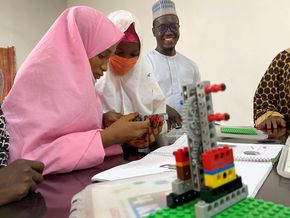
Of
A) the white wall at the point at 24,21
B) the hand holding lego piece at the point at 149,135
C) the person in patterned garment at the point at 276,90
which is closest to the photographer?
the hand holding lego piece at the point at 149,135

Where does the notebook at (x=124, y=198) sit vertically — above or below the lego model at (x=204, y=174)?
below

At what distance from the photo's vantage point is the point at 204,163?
41cm

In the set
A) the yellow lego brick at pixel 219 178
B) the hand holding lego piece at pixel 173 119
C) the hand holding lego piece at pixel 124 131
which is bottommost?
the hand holding lego piece at pixel 173 119

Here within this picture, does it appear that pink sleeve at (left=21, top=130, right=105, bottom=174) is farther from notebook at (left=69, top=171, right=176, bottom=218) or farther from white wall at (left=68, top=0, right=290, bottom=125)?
white wall at (left=68, top=0, right=290, bottom=125)

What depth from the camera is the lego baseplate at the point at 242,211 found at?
0.41 meters

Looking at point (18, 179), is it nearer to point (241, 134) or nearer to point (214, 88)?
point (214, 88)

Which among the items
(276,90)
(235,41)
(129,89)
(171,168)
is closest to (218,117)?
(171,168)

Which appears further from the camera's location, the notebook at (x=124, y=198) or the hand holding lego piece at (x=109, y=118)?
the hand holding lego piece at (x=109, y=118)

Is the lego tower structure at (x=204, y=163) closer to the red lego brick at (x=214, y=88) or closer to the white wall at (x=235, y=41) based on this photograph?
the red lego brick at (x=214, y=88)

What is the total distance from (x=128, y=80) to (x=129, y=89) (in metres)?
0.04

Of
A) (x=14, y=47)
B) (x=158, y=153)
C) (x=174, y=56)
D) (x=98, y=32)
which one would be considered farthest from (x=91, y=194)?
(x=14, y=47)

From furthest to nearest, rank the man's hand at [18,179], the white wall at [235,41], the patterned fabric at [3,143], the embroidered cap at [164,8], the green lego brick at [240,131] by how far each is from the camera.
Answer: the white wall at [235,41] → the embroidered cap at [164,8] → the green lego brick at [240,131] → the patterned fabric at [3,143] → the man's hand at [18,179]

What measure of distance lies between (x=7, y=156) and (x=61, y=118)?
16 cm

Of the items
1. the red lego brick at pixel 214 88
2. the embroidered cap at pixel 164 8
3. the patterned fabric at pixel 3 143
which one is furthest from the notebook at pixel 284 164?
the embroidered cap at pixel 164 8
